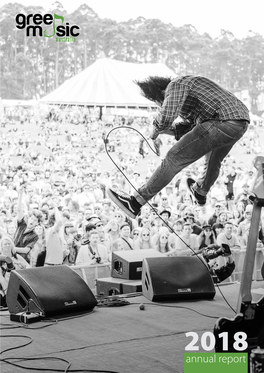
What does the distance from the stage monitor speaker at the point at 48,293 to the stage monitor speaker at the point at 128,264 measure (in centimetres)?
89

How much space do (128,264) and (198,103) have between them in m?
1.88

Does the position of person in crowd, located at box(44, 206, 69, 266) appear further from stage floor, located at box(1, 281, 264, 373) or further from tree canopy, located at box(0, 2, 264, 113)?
tree canopy, located at box(0, 2, 264, 113)

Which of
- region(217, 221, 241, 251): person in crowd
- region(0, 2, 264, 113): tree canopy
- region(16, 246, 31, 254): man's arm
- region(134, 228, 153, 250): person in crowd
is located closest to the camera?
region(16, 246, 31, 254): man's arm

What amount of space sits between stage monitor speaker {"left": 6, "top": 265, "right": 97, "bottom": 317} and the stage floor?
0.35 ft

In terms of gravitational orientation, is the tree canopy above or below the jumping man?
above

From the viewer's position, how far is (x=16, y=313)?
3.96 meters

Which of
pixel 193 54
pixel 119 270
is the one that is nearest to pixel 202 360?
pixel 119 270

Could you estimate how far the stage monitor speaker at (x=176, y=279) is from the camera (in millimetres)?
4422

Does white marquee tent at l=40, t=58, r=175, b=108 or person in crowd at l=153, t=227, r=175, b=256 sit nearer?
person in crowd at l=153, t=227, r=175, b=256

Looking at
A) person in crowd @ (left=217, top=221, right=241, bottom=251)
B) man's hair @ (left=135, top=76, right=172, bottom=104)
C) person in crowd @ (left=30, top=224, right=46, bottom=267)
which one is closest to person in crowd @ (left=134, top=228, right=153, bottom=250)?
person in crowd @ (left=217, top=221, right=241, bottom=251)

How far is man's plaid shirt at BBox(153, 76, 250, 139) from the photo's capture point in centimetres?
357

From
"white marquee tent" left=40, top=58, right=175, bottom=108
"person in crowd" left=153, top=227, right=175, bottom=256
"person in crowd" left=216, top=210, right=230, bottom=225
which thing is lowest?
"person in crowd" left=153, top=227, right=175, bottom=256

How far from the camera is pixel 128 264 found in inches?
199

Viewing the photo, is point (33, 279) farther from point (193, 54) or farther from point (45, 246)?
point (193, 54)
